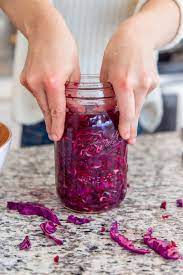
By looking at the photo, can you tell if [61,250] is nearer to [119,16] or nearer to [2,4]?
[2,4]

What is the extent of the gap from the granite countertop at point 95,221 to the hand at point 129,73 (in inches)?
5.7

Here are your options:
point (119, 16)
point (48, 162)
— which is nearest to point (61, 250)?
point (48, 162)

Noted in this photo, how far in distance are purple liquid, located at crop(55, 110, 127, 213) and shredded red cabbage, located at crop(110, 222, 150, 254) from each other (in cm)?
7

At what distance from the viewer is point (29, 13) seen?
3.19ft

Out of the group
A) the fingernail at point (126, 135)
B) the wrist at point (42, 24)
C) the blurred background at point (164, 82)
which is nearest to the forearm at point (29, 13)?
the wrist at point (42, 24)

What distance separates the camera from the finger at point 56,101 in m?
0.83

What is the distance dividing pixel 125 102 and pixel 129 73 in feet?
0.14

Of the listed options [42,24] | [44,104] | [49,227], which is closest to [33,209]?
[49,227]

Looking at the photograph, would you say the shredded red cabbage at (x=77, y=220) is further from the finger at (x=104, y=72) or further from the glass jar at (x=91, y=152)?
the finger at (x=104, y=72)

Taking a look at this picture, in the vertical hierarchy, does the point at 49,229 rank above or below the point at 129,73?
below

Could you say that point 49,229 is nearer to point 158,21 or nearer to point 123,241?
point 123,241

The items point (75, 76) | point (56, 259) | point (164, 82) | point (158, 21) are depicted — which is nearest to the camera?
point (56, 259)

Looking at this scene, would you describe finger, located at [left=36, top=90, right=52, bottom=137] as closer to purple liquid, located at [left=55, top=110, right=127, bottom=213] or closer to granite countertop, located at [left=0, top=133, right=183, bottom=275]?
purple liquid, located at [left=55, top=110, right=127, bottom=213]

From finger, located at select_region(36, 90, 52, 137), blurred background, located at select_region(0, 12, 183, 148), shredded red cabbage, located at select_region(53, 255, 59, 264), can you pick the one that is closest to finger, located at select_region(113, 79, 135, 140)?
finger, located at select_region(36, 90, 52, 137)
